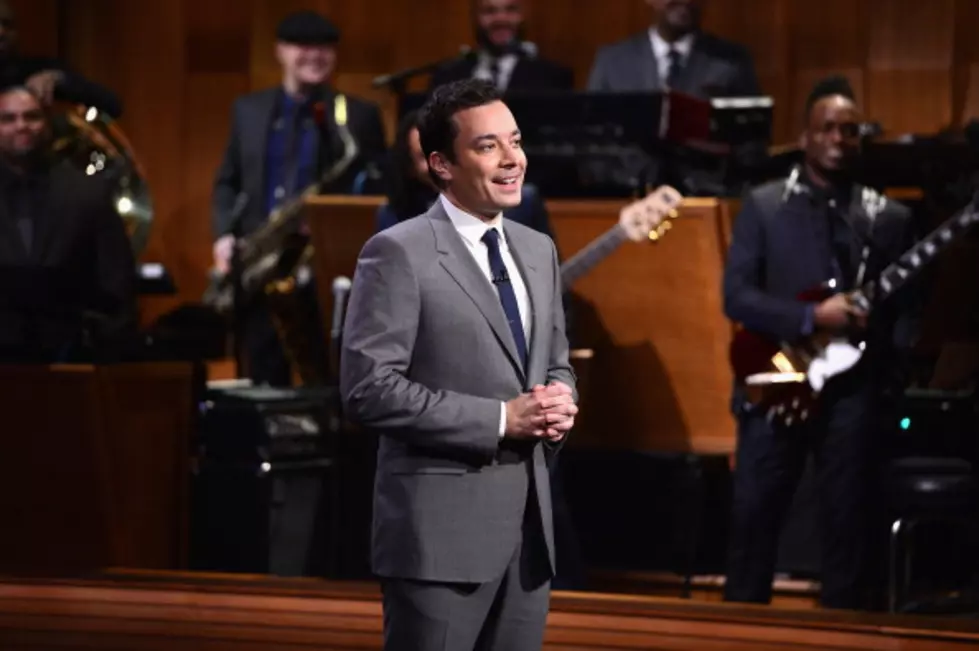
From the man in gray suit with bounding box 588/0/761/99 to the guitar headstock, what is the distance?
3.56 ft

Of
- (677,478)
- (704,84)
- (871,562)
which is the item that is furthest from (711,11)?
(871,562)

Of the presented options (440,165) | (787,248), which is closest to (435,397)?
(440,165)

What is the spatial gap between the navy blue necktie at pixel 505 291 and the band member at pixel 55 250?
9.06 feet

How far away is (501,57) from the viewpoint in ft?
21.0

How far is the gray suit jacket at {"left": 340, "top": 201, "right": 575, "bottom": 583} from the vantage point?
287cm

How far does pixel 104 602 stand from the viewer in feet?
15.3

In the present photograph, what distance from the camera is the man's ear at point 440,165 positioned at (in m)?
2.97

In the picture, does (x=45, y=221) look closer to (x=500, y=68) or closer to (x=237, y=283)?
(x=237, y=283)

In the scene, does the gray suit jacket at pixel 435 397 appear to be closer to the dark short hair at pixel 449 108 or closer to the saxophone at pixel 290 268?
the dark short hair at pixel 449 108

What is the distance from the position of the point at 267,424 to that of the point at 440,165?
2.60 m

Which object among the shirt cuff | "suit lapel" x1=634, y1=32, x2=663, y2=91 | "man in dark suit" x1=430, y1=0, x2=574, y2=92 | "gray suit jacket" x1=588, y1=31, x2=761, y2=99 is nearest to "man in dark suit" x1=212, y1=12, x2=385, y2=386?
"man in dark suit" x1=430, y1=0, x2=574, y2=92

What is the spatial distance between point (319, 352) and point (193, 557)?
115 cm

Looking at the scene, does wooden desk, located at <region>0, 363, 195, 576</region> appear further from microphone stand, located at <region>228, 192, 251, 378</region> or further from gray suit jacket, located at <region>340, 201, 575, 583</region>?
gray suit jacket, located at <region>340, 201, 575, 583</region>

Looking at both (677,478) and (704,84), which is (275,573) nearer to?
(677,478)
